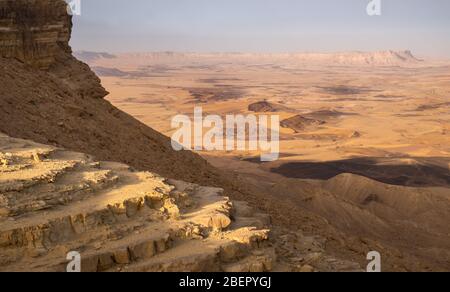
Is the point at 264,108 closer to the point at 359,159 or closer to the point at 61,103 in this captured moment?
the point at 359,159

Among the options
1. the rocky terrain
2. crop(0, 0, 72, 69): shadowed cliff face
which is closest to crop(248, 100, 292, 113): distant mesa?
the rocky terrain

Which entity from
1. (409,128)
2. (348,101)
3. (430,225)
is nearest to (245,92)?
(348,101)

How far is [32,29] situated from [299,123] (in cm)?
3513

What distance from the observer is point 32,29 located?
14125mm

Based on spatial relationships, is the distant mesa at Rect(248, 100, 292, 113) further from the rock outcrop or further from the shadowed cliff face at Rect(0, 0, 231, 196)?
the rock outcrop

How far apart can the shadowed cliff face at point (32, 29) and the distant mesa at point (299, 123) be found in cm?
3177

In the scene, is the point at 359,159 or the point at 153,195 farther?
the point at 359,159

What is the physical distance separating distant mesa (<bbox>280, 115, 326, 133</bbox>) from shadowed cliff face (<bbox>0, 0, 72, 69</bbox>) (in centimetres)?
3177

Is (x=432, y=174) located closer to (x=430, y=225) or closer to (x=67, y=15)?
(x=430, y=225)

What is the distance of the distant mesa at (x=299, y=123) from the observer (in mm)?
45509

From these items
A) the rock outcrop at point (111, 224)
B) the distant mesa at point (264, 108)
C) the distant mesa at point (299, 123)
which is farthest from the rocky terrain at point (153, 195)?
the distant mesa at point (264, 108)

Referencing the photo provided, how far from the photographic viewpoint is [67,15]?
15312mm

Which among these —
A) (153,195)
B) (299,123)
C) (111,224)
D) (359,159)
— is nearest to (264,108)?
(299,123)

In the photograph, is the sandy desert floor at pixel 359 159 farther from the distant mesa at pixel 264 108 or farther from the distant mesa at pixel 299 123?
the distant mesa at pixel 264 108
